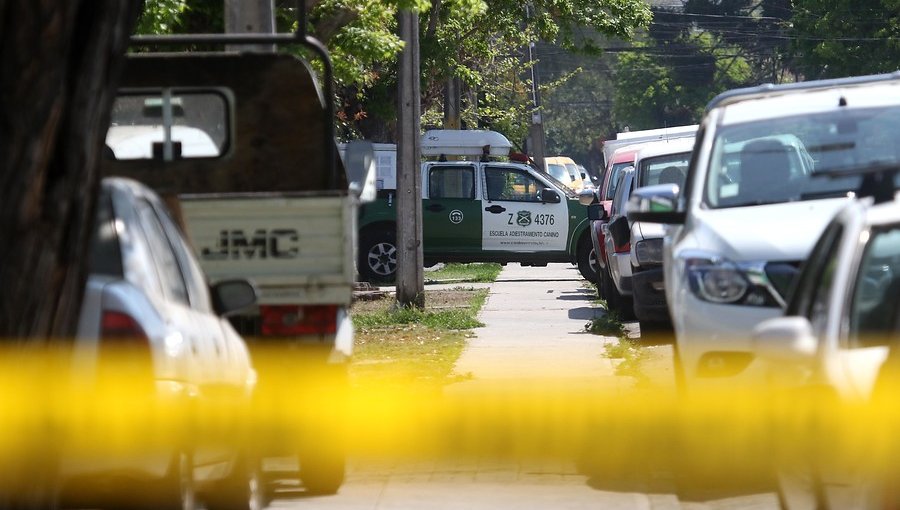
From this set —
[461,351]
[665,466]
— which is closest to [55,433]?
[665,466]

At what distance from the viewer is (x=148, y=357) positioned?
16.5ft

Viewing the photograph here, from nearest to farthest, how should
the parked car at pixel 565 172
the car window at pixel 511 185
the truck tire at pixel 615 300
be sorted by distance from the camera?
1. the truck tire at pixel 615 300
2. the car window at pixel 511 185
3. the parked car at pixel 565 172

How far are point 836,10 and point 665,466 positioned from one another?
5040 centimetres

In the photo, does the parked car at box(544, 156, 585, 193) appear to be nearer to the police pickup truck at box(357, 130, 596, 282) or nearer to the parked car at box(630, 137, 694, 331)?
the police pickup truck at box(357, 130, 596, 282)

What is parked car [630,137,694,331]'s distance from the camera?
13.4 meters

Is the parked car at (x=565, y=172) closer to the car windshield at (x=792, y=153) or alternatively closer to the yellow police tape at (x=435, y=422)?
the yellow police tape at (x=435, y=422)

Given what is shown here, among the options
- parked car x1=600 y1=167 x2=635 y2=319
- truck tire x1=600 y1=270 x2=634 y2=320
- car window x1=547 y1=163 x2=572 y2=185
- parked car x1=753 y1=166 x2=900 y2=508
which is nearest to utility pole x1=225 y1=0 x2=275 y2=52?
parked car x1=600 y1=167 x2=635 y2=319

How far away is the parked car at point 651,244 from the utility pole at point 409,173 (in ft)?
9.46

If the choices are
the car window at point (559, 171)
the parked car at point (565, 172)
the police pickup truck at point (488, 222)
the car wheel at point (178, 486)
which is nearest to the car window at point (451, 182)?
the police pickup truck at point (488, 222)

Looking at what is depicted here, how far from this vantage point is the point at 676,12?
3159 inches

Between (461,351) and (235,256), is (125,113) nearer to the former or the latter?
(235,256)

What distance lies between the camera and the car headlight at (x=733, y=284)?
7609 millimetres

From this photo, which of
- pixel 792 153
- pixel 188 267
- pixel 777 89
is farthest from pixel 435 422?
pixel 188 267

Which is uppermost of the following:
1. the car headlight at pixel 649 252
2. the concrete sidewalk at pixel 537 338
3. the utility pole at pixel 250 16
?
the utility pole at pixel 250 16
